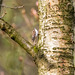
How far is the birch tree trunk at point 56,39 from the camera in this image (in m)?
1.39

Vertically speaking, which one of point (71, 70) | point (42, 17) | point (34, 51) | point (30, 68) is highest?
point (42, 17)

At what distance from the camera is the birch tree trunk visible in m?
1.39

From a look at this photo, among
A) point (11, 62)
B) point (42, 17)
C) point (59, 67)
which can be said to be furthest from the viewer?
point (11, 62)

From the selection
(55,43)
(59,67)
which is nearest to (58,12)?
(55,43)

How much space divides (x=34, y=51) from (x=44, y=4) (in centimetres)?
35

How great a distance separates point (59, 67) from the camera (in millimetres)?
1381

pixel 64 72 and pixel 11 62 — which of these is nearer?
pixel 64 72

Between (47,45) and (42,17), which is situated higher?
(42,17)

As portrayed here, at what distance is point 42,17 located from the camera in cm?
149

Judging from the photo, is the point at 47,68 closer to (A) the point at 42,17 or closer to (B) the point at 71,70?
(B) the point at 71,70

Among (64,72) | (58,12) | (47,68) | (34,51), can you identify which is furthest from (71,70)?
(58,12)

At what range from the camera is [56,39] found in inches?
55.7

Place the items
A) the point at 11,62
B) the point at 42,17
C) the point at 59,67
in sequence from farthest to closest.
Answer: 1. the point at 11,62
2. the point at 42,17
3. the point at 59,67

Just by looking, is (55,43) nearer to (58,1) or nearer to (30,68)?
(58,1)
